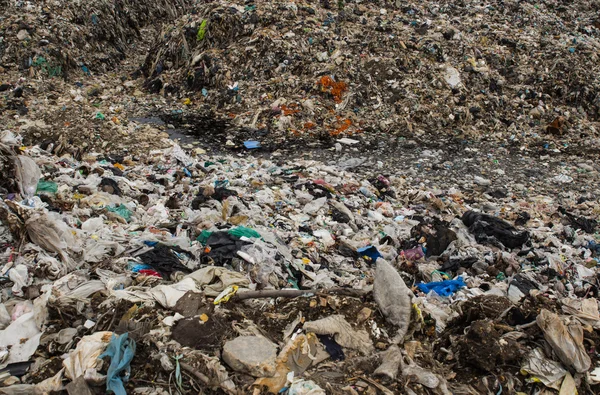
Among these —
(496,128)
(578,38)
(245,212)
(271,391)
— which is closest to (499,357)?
(271,391)

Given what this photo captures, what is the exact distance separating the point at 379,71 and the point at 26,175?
654 centimetres

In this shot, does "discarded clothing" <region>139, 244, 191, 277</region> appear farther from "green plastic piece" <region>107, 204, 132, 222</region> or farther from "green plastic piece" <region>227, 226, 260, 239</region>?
"green plastic piece" <region>107, 204, 132, 222</region>

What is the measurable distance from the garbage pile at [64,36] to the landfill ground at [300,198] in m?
0.06

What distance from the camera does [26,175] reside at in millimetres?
3867

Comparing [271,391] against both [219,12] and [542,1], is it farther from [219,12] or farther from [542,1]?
[542,1]

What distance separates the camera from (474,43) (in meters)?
9.12

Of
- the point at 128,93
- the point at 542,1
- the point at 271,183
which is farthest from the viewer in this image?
the point at 542,1

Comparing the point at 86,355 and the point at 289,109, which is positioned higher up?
the point at 86,355

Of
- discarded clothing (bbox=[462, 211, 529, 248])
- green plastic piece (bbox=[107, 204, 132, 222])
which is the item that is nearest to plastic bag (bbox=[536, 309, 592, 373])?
discarded clothing (bbox=[462, 211, 529, 248])

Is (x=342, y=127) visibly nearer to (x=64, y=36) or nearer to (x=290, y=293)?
(x=290, y=293)

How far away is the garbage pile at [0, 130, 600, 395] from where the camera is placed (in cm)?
213

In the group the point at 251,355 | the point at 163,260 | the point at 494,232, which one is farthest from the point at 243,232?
the point at 494,232

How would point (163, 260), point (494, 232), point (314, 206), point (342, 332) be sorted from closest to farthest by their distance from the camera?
point (342, 332) < point (163, 260) < point (494, 232) < point (314, 206)

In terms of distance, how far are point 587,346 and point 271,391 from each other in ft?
6.00
